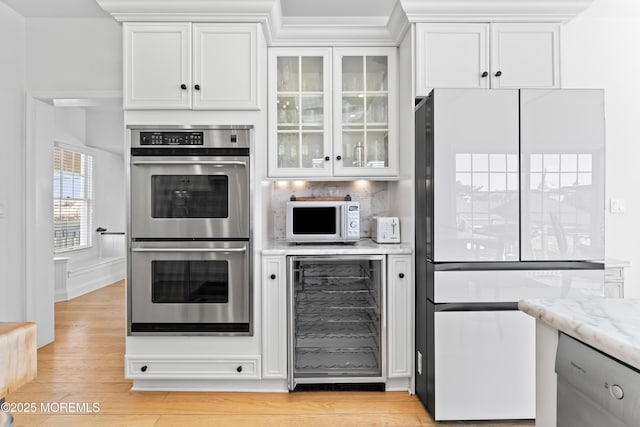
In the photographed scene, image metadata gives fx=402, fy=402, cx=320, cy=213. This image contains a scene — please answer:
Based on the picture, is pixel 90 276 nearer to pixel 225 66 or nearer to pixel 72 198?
pixel 72 198

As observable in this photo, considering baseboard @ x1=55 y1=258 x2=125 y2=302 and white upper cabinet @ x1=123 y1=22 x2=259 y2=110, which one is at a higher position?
white upper cabinet @ x1=123 y1=22 x2=259 y2=110

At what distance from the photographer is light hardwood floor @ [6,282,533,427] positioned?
7.49 feet

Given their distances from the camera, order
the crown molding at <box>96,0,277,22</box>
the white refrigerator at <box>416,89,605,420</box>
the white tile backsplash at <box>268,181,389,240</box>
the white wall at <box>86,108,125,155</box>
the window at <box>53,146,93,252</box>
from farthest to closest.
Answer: the white wall at <box>86,108,125,155</box>, the window at <box>53,146,93,252</box>, the white tile backsplash at <box>268,181,389,240</box>, the crown molding at <box>96,0,277,22</box>, the white refrigerator at <box>416,89,605,420</box>

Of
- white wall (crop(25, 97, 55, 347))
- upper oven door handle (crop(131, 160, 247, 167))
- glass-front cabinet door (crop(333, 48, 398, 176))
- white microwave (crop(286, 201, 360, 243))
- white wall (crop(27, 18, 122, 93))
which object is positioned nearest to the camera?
upper oven door handle (crop(131, 160, 247, 167))

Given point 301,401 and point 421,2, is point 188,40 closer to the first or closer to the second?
point 421,2

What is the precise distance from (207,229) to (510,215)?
182 centimetres

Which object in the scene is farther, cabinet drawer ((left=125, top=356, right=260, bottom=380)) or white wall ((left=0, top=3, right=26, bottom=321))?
white wall ((left=0, top=3, right=26, bottom=321))

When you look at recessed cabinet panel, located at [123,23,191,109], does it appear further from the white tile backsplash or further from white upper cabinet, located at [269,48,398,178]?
the white tile backsplash

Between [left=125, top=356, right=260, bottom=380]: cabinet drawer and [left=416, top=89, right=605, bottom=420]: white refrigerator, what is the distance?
1.18 metres

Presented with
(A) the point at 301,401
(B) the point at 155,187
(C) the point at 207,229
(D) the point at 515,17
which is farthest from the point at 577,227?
(B) the point at 155,187

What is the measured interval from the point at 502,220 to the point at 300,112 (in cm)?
159

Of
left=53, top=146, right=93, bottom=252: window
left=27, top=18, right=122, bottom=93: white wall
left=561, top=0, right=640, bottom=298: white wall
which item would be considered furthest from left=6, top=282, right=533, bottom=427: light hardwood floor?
left=53, top=146, right=93, bottom=252: window

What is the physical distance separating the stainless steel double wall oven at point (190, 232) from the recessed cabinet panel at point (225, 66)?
18cm

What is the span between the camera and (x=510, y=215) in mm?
2229
